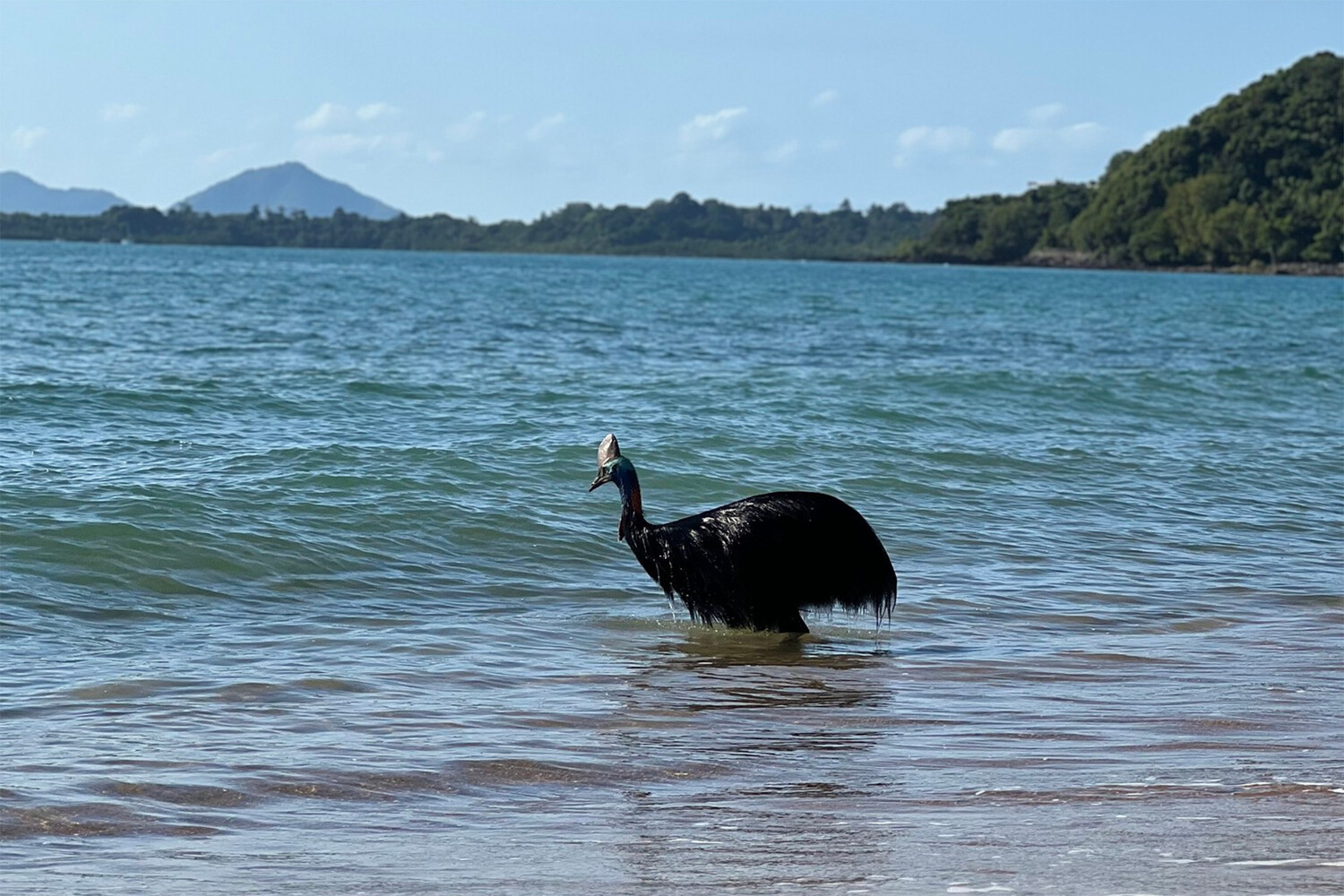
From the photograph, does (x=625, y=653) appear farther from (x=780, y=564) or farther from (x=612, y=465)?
(x=612, y=465)

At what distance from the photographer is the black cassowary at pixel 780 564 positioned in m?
8.48

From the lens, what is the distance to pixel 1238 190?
6220 inches

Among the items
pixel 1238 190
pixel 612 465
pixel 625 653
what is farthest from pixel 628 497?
pixel 1238 190

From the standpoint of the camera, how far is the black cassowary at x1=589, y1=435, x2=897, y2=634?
27.8 feet

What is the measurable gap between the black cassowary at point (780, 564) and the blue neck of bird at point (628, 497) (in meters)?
0.23

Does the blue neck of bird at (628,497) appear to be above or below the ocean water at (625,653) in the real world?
above

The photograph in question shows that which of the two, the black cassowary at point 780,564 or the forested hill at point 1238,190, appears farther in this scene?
the forested hill at point 1238,190

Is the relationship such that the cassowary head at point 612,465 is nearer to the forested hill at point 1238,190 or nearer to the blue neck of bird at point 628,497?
the blue neck of bird at point 628,497

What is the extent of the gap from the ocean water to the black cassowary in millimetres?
232

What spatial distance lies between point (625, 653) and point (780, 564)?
1.00 meters

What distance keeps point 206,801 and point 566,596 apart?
4297 mm

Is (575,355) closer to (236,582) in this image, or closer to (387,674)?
(236,582)

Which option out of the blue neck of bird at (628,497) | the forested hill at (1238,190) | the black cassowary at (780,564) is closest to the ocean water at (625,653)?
the black cassowary at (780,564)

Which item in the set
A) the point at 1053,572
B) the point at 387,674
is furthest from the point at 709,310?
the point at 387,674
